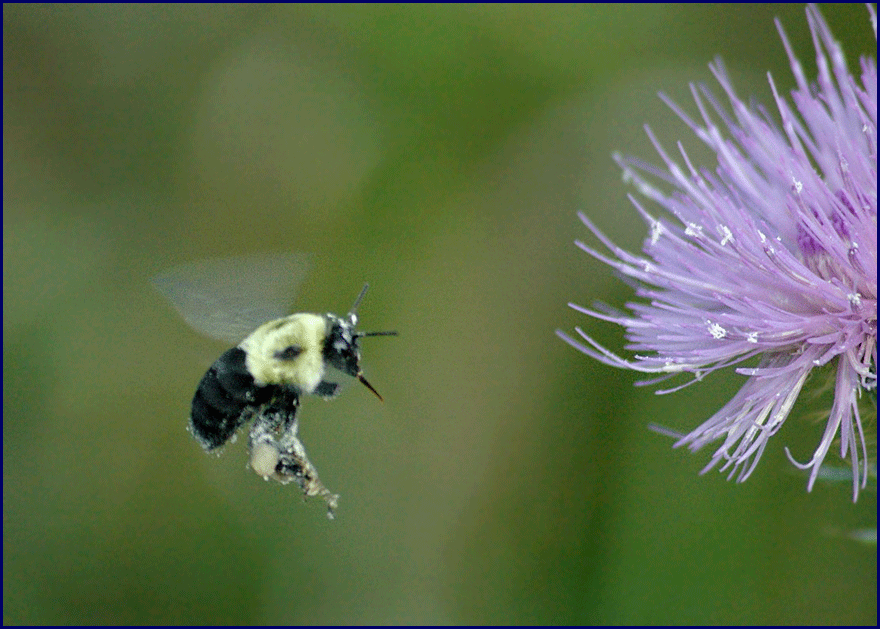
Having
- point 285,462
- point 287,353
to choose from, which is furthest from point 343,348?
point 285,462

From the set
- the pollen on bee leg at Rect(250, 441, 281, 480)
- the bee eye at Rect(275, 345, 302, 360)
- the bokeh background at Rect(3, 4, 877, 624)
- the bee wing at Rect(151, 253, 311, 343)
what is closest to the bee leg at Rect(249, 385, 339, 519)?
the pollen on bee leg at Rect(250, 441, 281, 480)

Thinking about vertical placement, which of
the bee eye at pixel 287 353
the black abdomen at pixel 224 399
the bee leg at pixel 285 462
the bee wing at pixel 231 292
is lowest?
the bee leg at pixel 285 462

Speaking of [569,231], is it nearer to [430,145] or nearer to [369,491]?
[430,145]

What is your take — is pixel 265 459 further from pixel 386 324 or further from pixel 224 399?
pixel 386 324

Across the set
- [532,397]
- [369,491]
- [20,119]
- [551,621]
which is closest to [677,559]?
[551,621]

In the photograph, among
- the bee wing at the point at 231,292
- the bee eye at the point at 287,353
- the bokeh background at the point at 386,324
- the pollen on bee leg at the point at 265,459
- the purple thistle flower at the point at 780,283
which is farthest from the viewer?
the bokeh background at the point at 386,324

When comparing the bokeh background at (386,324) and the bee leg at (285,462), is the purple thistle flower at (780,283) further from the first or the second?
the bokeh background at (386,324)

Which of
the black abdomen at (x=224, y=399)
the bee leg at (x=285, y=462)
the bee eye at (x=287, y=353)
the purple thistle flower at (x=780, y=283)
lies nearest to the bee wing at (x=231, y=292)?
the black abdomen at (x=224, y=399)
